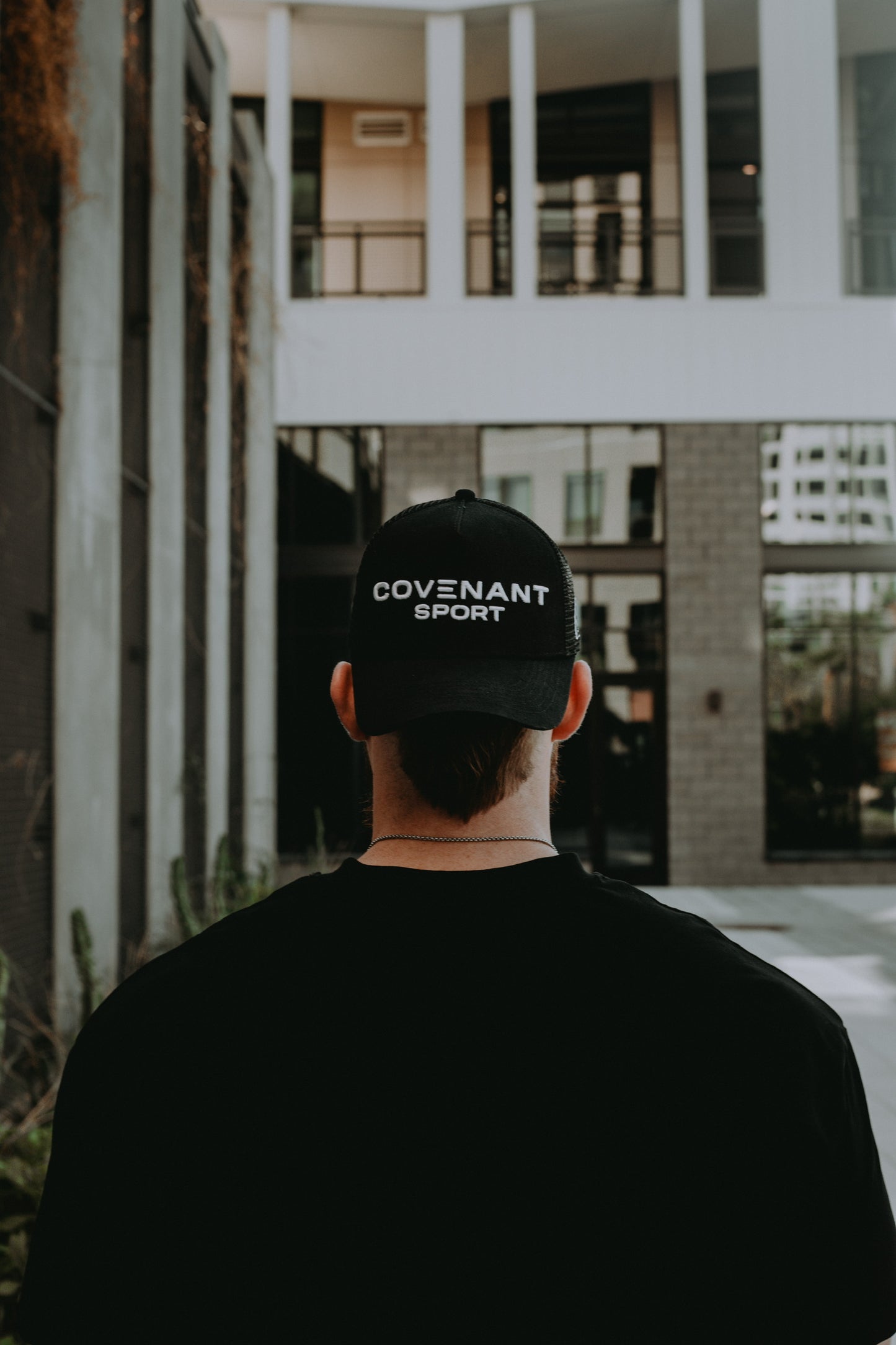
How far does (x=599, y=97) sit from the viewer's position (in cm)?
1606

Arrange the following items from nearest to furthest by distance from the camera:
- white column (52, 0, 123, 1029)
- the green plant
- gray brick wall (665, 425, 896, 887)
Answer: the green plant, white column (52, 0, 123, 1029), gray brick wall (665, 425, 896, 887)

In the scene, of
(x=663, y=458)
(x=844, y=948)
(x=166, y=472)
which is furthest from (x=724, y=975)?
(x=663, y=458)

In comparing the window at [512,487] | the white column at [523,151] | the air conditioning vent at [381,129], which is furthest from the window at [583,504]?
the air conditioning vent at [381,129]

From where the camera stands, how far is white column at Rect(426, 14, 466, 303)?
14945 millimetres

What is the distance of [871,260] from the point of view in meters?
15.3

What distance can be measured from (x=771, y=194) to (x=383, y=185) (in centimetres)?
514

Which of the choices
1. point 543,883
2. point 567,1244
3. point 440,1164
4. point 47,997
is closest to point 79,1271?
point 440,1164

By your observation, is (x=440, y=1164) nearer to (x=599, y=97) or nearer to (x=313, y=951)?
(x=313, y=951)

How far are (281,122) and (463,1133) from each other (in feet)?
51.7

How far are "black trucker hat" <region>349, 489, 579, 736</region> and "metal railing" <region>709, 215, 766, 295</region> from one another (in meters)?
15.2

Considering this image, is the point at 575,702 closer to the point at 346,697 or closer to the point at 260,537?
the point at 346,697

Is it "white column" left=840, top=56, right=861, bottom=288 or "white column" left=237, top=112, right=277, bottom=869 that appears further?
"white column" left=840, top=56, right=861, bottom=288

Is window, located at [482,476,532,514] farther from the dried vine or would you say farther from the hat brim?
the hat brim

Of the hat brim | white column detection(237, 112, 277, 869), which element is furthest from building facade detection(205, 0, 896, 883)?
the hat brim
